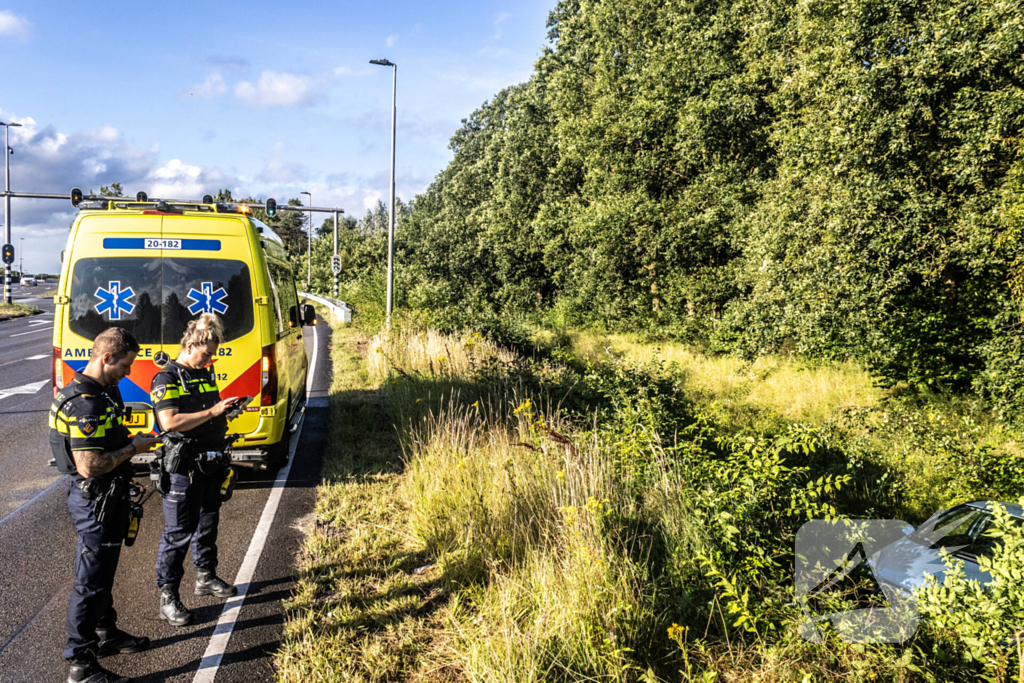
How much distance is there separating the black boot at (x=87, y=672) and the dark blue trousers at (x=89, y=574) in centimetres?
5

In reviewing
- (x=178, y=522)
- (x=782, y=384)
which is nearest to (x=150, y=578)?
(x=178, y=522)

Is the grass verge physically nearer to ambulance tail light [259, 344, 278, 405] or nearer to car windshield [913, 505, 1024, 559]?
car windshield [913, 505, 1024, 559]

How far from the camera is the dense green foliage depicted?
964cm

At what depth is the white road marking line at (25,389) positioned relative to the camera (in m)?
10.8

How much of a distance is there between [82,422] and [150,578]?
1890 millimetres

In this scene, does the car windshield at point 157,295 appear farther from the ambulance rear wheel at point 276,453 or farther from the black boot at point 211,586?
the black boot at point 211,586

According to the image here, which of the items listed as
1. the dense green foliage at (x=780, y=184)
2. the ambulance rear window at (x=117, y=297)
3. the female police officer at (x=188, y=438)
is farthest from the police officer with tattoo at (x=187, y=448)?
the dense green foliage at (x=780, y=184)

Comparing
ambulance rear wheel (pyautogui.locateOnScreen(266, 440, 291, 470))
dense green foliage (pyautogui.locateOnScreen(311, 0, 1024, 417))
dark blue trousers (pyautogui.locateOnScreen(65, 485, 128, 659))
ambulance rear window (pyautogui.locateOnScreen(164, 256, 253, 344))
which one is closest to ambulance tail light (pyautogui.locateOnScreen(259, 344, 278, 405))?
ambulance rear window (pyautogui.locateOnScreen(164, 256, 253, 344))

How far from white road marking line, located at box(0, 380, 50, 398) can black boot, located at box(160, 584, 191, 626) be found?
943cm

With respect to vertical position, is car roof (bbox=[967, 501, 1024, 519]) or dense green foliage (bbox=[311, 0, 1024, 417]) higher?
dense green foliage (bbox=[311, 0, 1024, 417])

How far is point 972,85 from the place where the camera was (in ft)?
31.9

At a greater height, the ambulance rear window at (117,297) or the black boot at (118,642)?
the ambulance rear window at (117,297)

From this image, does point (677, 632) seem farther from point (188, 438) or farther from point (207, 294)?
point (207, 294)

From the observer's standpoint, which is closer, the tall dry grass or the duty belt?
the duty belt
